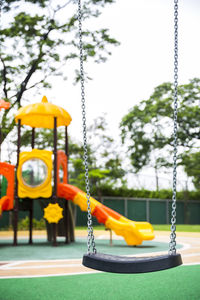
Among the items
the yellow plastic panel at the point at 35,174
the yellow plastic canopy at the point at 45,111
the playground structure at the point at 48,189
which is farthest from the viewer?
the yellow plastic canopy at the point at 45,111

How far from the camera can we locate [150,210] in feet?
79.0

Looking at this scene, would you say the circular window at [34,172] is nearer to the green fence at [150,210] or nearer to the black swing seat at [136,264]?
the black swing seat at [136,264]

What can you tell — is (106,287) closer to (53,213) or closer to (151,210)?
(53,213)

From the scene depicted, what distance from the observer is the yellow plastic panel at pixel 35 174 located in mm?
9500

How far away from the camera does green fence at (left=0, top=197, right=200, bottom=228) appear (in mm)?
22125

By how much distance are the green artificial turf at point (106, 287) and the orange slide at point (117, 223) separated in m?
3.90

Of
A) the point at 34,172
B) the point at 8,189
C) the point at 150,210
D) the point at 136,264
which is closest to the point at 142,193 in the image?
the point at 150,210

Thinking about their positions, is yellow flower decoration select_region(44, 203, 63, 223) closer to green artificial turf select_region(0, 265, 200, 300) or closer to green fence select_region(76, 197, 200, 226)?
green artificial turf select_region(0, 265, 200, 300)

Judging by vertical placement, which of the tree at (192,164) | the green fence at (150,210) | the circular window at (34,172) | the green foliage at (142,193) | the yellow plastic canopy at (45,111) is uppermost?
the yellow plastic canopy at (45,111)

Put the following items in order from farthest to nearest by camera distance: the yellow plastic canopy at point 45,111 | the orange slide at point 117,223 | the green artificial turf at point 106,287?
the yellow plastic canopy at point 45,111
the orange slide at point 117,223
the green artificial turf at point 106,287

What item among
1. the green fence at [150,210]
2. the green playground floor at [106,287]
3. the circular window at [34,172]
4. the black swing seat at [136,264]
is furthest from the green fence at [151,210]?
the black swing seat at [136,264]

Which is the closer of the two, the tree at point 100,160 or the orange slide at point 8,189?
the orange slide at point 8,189

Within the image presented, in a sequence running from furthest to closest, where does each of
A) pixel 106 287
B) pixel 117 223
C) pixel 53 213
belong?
1. pixel 53 213
2. pixel 117 223
3. pixel 106 287

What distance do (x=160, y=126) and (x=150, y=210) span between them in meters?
5.76
